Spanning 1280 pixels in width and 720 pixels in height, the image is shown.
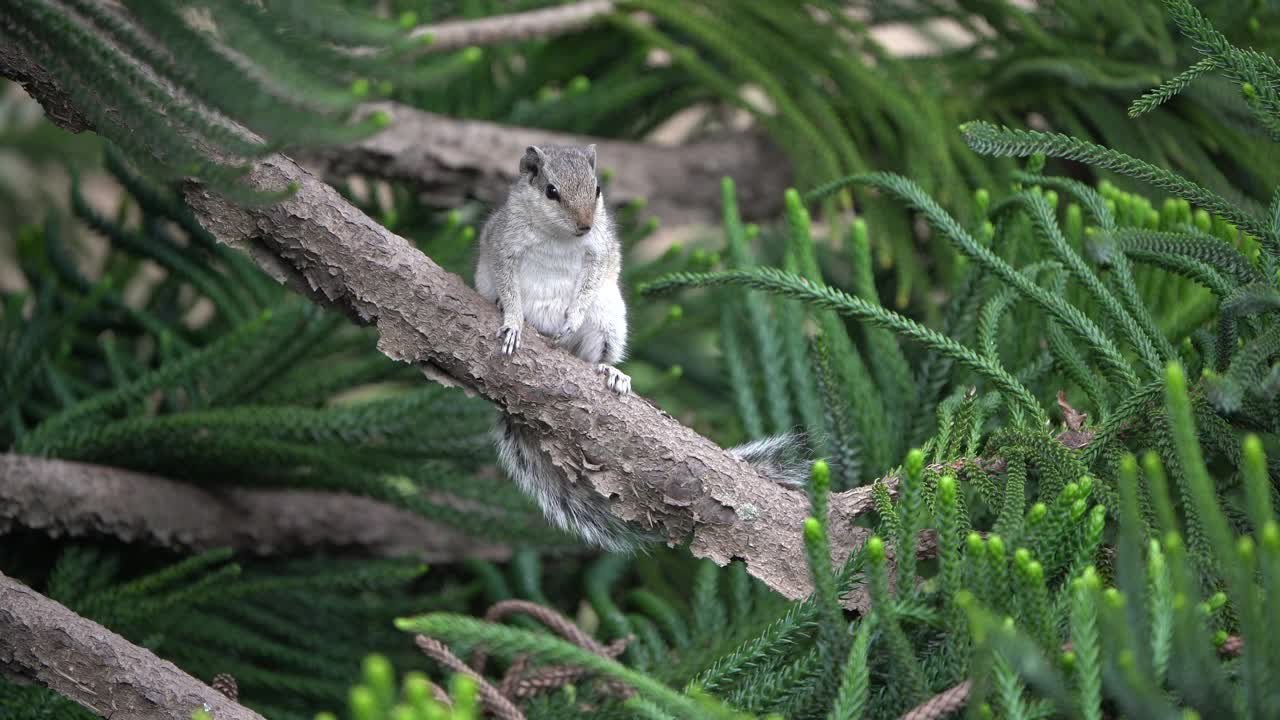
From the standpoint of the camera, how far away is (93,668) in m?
1.70

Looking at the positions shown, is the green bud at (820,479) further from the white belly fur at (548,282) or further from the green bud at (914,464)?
the white belly fur at (548,282)

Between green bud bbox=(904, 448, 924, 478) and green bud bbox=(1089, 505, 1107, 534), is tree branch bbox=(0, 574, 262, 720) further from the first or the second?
green bud bbox=(1089, 505, 1107, 534)

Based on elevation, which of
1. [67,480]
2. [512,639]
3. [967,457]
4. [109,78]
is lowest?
[67,480]

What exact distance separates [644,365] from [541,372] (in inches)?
78.8

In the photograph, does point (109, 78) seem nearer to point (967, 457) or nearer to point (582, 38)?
point (967, 457)

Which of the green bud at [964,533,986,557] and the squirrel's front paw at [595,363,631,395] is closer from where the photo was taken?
the green bud at [964,533,986,557]

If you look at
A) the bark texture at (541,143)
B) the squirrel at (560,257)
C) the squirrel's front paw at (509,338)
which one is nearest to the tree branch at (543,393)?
the squirrel's front paw at (509,338)

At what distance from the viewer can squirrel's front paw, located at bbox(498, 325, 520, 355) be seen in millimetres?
1886

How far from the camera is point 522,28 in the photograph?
361 centimetres

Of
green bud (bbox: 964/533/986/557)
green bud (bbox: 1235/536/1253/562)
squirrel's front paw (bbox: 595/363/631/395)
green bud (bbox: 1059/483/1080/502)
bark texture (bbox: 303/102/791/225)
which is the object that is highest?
green bud (bbox: 1235/536/1253/562)

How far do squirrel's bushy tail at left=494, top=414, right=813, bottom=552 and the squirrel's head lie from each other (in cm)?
65

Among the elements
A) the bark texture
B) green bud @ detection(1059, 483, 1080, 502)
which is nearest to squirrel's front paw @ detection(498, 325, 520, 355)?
green bud @ detection(1059, 483, 1080, 502)

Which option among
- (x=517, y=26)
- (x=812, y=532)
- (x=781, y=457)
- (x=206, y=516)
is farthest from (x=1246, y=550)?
(x=517, y=26)

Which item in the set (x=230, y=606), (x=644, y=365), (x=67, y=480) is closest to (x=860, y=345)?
(x=644, y=365)
